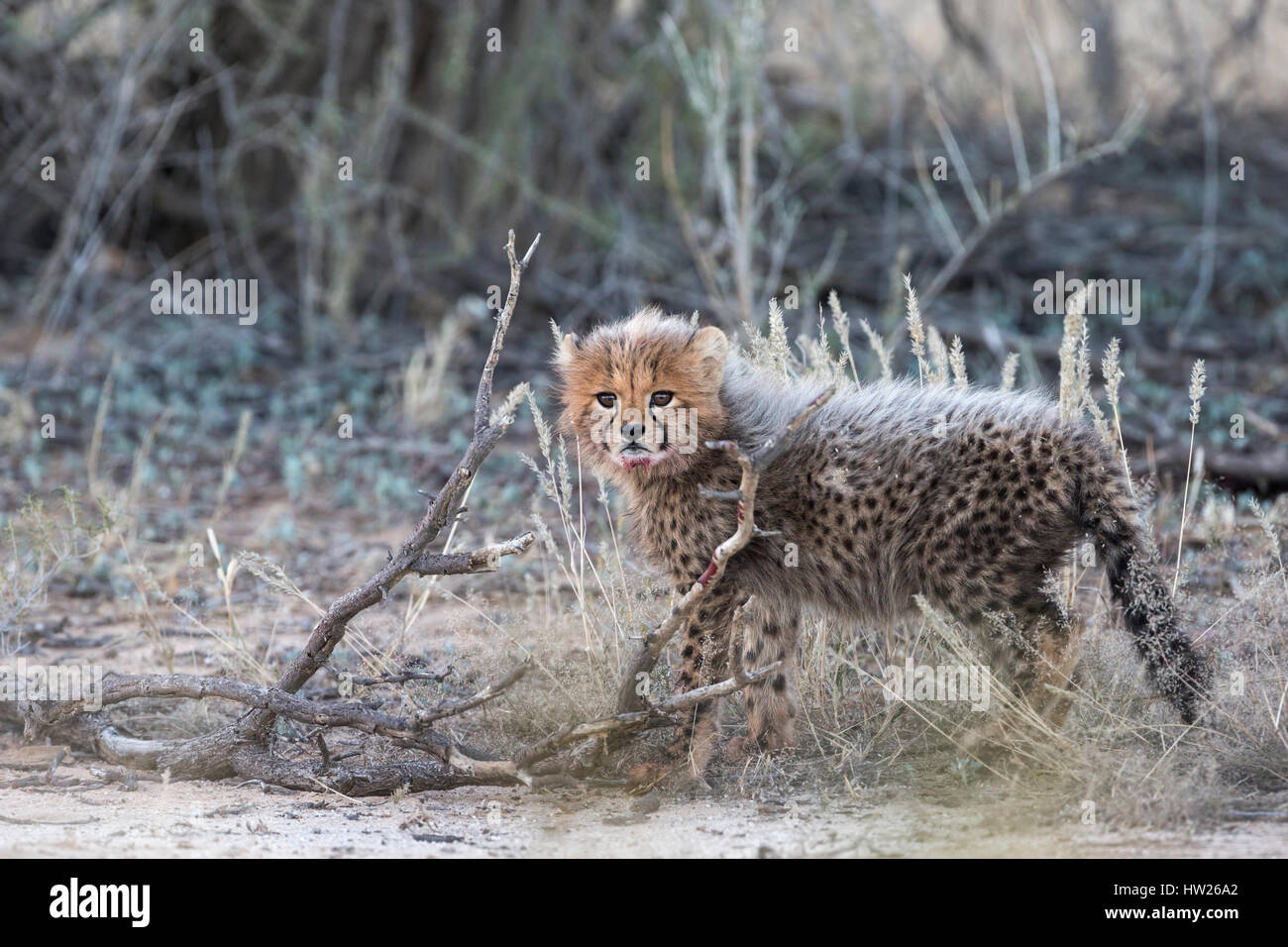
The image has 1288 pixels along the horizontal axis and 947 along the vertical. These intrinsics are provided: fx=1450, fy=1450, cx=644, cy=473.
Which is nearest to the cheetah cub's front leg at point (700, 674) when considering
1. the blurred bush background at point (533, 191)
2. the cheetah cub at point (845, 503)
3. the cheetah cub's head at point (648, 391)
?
the cheetah cub at point (845, 503)

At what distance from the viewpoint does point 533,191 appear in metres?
9.95

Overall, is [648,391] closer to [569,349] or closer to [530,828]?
[569,349]

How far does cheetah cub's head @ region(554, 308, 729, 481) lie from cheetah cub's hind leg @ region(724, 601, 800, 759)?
66 cm

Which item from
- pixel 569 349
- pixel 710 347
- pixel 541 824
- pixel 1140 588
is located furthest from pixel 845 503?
pixel 541 824

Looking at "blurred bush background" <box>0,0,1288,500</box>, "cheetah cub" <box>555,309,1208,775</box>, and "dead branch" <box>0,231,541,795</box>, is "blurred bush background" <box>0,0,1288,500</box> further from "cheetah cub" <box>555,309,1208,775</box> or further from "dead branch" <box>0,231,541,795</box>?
"dead branch" <box>0,231,541,795</box>

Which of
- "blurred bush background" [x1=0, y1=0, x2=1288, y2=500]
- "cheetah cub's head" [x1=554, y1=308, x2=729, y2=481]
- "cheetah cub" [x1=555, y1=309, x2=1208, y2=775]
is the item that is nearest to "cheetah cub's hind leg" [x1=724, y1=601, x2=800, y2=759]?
"cheetah cub" [x1=555, y1=309, x2=1208, y2=775]

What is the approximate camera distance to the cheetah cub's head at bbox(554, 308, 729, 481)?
4.79m

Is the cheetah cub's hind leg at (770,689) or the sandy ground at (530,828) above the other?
the cheetah cub's hind leg at (770,689)

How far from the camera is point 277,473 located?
8617 millimetres

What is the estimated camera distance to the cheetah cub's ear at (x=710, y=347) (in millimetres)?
4871

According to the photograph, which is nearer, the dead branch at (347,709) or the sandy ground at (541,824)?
the sandy ground at (541,824)

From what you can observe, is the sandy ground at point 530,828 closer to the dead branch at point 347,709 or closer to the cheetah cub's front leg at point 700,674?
the dead branch at point 347,709

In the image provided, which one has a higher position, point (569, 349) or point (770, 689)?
point (569, 349)

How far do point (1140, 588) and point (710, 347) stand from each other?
1.59 m
